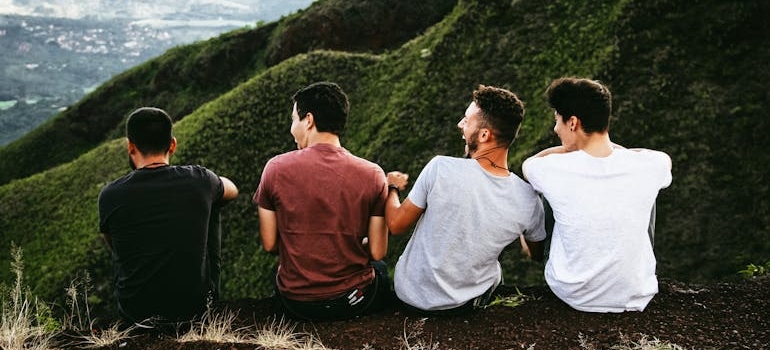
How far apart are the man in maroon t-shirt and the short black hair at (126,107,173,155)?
3.00 ft

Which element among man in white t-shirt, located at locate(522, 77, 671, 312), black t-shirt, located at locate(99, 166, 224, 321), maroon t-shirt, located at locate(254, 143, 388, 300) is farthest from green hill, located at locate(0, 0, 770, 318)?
black t-shirt, located at locate(99, 166, 224, 321)

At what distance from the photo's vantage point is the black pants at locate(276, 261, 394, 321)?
17.6 feet

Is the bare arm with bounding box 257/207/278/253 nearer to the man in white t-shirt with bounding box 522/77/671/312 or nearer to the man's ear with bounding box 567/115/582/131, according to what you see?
the man in white t-shirt with bounding box 522/77/671/312

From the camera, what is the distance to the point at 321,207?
518 centimetres

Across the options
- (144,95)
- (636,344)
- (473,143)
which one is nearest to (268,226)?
(473,143)

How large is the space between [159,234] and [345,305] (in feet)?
5.50

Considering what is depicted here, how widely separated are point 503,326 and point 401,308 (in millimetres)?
931

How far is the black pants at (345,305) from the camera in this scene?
5359mm

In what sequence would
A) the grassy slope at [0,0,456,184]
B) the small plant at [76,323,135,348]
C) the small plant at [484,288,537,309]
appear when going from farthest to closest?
the grassy slope at [0,0,456,184], the small plant at [484,288,537,309], the small plant at [76,323,135,348]

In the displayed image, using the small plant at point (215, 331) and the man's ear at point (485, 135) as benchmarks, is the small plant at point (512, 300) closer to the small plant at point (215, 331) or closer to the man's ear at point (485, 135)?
the man's ear at point (485, 135)

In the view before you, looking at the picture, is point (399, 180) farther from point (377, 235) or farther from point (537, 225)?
point (537, 225)

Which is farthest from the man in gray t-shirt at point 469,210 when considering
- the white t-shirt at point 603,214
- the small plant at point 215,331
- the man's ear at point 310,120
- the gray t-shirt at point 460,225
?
the small plant at point 215,331

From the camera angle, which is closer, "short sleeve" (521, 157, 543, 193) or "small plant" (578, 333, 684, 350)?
"small plant" (578, 333, 684, 350)

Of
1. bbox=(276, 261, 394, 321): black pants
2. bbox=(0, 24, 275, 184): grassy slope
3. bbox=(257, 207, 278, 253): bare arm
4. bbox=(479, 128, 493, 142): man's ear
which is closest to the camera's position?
bbox=(479, 128, 493, 142): man's ear
